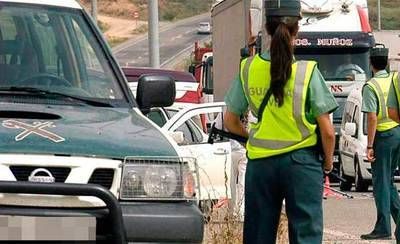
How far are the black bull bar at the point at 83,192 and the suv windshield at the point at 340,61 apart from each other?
53.9 feet

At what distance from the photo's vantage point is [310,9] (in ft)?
72.2

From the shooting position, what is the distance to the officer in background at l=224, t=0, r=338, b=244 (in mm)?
6332

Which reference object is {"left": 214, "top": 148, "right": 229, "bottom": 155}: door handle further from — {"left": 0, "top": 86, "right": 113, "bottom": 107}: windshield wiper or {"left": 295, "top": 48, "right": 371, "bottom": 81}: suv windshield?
{"left": 295, "top": 48, "right": 371, "bottom": 81}: suv windshield

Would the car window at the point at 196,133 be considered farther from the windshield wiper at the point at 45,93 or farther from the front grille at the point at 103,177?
the front grille at the point at 103,177

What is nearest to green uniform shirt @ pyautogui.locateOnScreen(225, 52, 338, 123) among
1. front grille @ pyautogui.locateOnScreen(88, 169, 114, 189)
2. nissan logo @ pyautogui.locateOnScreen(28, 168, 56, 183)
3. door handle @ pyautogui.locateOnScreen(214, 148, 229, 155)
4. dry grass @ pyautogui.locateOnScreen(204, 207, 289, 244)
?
front grille @ pyautogui.locateOnScreen(88, 169, 114, 189)

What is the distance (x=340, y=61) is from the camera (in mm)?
22094

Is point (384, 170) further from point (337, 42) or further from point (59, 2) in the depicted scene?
point (337, 42)

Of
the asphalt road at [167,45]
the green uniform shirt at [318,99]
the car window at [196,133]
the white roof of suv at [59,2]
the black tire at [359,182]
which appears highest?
the white roof of suv at [59,2]

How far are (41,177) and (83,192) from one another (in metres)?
0.27

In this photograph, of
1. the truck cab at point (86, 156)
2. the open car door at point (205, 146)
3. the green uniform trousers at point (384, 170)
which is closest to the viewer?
the truck cab at point (86, 156)

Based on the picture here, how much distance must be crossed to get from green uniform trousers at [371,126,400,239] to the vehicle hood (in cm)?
426

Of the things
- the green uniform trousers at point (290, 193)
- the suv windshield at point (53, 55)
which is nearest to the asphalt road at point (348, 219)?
the suv windshield at point (53, 55)

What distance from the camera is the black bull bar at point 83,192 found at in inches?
212

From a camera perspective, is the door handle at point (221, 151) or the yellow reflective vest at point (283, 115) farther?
the door handle at point (221, 151)
